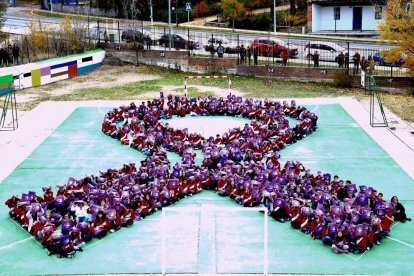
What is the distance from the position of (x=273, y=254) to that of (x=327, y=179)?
517 cm

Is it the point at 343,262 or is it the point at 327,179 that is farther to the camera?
the point at 327,179

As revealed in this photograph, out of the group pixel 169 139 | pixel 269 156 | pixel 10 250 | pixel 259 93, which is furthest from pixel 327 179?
pixel 259 93

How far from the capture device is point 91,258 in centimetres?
1850

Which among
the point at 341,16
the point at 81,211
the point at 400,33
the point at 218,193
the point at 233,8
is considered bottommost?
the point at 218,193

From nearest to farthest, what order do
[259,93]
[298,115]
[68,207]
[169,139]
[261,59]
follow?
[68,207] < [169,139] < [298,115] < [259,93] < [261,59]

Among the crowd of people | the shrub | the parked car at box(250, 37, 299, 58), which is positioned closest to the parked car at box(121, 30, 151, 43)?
the parked car at box(250, 37, 299, 58)

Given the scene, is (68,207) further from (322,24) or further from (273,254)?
(322,24)

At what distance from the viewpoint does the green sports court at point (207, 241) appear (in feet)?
58.5

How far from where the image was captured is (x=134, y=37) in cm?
5281

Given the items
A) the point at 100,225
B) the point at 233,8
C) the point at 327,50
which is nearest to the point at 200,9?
the point at 233,8

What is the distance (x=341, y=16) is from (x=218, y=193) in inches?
1850

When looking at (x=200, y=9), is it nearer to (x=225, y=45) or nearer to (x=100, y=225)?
(x=225, y=45)

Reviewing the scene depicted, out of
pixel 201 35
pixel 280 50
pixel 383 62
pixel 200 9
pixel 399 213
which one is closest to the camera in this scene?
pixel 399 213

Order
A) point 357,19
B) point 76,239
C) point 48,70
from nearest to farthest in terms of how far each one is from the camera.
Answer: point 76,239
point 48,70
point 357,19
